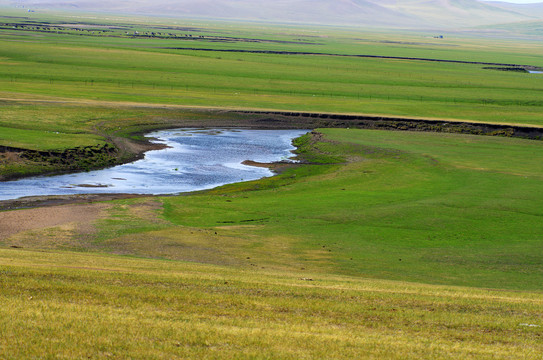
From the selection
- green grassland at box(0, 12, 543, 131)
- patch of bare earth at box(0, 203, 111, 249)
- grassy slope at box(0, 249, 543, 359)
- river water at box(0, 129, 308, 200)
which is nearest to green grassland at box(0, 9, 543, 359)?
grassy slope at box(0, 249, 543, 359)

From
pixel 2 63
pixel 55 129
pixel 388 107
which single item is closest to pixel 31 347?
pixel 55 129

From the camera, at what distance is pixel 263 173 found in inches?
2258

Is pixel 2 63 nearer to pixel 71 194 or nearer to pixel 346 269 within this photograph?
pixel 71 194

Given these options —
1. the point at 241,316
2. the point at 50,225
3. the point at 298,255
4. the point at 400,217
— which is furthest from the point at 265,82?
the point at 241,316

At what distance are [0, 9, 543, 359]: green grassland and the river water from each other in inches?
121

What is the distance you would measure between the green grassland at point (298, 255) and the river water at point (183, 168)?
307cm

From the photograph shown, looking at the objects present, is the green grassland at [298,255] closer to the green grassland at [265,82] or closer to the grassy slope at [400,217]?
the grassy slope at [400,217]

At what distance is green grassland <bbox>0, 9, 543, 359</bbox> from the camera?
52.1ft

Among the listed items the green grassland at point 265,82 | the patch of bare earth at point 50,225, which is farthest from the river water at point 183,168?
the green grassland at point 265,82

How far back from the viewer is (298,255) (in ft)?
102

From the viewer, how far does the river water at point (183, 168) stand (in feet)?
162

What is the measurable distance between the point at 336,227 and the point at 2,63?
102107 mm

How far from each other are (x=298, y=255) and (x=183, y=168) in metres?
29.2

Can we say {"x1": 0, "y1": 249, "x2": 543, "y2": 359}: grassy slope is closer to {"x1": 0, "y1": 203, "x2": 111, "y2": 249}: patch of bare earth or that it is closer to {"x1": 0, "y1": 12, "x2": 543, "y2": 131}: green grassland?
{"x1": 0, "y1": 203, "x2": 111, "y2": 249}: patch of bare earth
